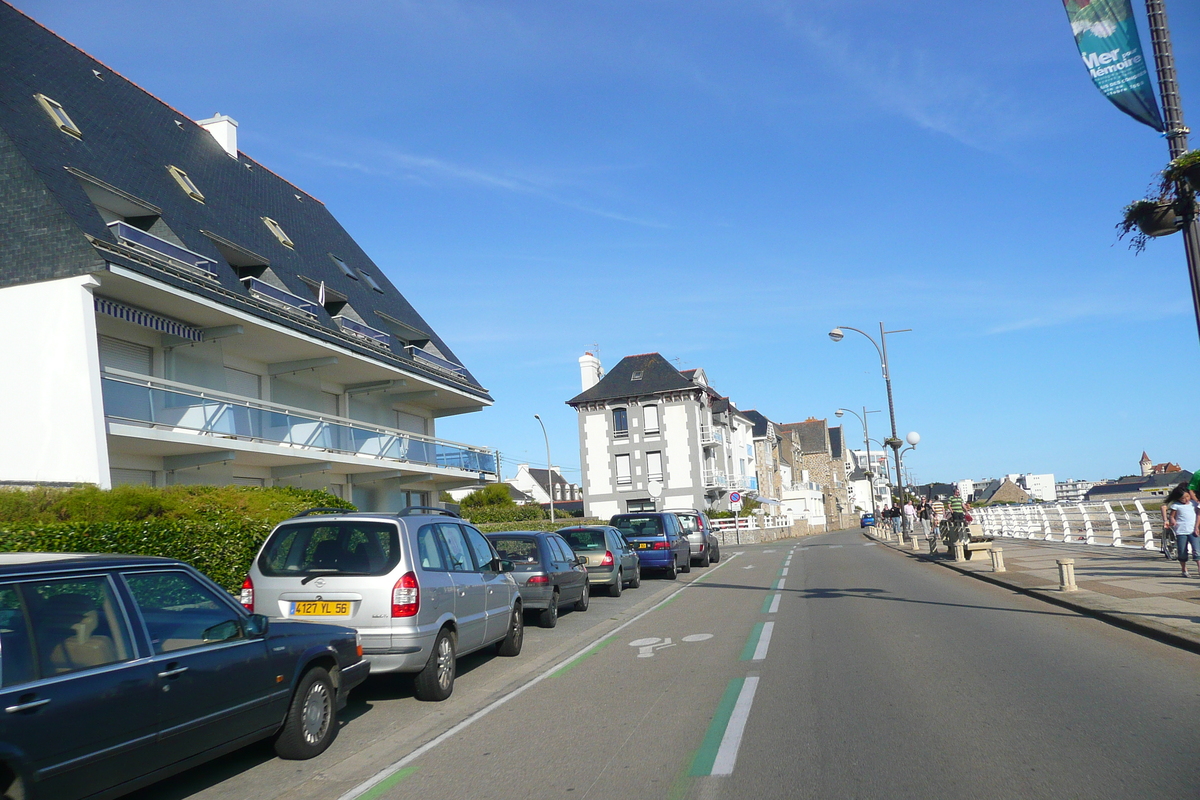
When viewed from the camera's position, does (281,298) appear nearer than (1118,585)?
No

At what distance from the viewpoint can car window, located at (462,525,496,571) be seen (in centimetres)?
1002

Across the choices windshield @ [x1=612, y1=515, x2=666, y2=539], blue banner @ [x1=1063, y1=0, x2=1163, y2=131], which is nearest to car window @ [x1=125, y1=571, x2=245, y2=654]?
blue banner @ [x1=1063, y1=0, x2=1163, y2=131]

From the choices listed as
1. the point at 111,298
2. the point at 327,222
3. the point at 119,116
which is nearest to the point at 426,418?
the point at 327,222

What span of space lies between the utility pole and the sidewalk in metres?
3.88

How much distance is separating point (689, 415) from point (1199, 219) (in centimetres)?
4842

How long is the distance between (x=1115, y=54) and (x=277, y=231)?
900 inches

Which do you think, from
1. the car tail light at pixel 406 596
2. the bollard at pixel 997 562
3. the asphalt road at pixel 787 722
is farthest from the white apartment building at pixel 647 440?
the car tail light at pixel 406 596

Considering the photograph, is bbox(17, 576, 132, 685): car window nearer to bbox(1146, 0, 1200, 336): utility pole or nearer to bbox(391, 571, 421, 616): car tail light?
bbox(391, 571, 421, 616): car tail light

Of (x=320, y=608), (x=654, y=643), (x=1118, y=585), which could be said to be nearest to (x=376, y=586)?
(x=320, y=608)

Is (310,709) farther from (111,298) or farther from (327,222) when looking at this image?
(327,222)

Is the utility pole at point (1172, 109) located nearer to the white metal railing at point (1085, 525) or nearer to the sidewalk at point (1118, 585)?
the sidewalk at point (1118, 585)

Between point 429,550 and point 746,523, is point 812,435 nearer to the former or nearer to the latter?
point 746,523

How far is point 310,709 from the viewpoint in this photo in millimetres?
6445

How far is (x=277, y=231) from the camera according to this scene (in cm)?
2588
